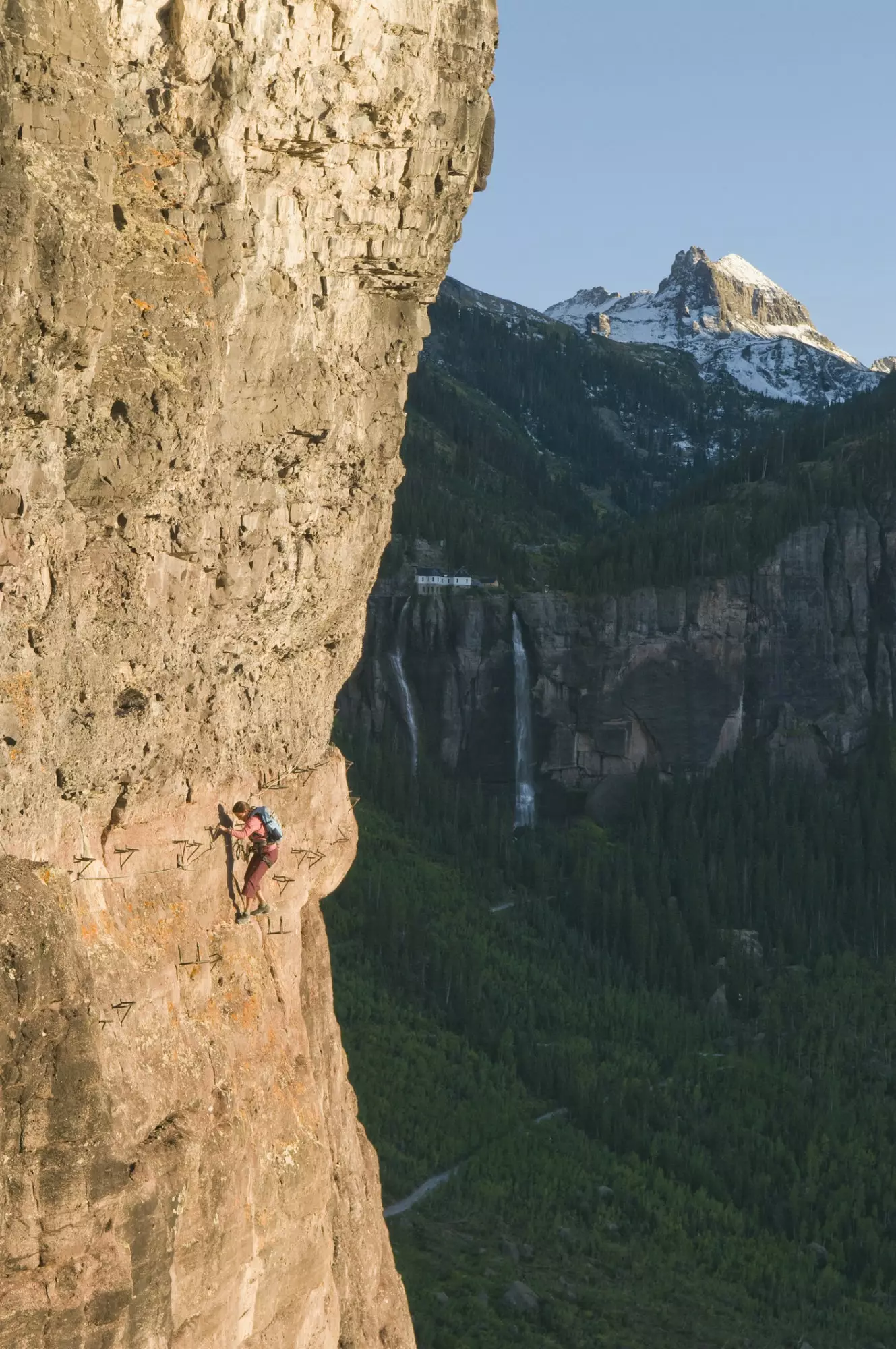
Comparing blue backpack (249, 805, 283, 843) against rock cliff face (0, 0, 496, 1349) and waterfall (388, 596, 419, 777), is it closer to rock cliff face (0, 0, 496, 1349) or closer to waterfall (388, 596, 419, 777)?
rock cliff face (0, 0, 496, 1349)

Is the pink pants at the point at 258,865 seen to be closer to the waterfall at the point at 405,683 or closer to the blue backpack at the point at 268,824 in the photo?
the blue backpack at the point at 268,824

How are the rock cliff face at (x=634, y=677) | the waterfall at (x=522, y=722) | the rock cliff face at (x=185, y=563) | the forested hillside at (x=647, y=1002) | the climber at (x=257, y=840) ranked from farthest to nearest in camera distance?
the waterfall at (x=522, y=722) → the rock cliff face at (x=634, y=677) → the forested hillside at (x=647, y=1002) → the climber at (x=257, y=840) → the rock cliff face at (x=185, y=563)

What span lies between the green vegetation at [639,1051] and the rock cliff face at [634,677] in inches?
129

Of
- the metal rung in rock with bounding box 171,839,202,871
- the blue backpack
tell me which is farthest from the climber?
the metal rung in rock with bounding box 171,839,202,871

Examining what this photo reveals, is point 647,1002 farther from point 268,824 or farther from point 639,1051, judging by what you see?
point 268,824

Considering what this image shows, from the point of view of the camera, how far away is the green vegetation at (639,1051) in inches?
2443

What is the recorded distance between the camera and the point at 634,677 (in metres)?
132

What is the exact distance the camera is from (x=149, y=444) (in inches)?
628

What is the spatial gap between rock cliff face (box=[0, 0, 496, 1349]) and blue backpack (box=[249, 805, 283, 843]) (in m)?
0.38

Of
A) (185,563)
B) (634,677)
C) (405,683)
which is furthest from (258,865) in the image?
(634,677)

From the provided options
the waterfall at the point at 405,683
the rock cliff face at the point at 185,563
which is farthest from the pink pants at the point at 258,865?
the waterfall at the point at 405,683

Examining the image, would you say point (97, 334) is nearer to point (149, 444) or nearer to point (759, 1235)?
point (149, 444)

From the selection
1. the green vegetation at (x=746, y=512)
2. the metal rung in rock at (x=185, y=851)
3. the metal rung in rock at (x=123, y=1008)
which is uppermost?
the green vegetation at (x=746, y=512)

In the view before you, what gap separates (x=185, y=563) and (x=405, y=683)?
115 metres
